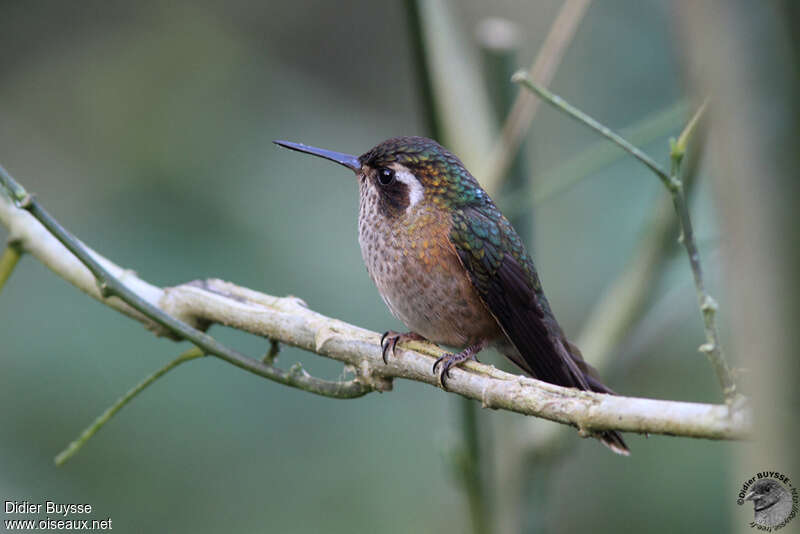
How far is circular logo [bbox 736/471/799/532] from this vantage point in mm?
1023

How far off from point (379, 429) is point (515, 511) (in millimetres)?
1620

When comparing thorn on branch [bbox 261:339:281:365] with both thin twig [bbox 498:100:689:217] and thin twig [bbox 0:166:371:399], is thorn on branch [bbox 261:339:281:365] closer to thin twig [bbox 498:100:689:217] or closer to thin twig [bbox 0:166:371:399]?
thin twig [bbox 0:166:371:399]

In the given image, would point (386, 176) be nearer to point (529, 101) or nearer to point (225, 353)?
point (529, 101)

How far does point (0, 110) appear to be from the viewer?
229 inches

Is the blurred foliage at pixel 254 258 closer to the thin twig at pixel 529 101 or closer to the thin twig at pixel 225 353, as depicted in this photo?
the thin twig at pixel 529 101

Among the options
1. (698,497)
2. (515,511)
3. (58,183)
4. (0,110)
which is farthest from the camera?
(0,110)

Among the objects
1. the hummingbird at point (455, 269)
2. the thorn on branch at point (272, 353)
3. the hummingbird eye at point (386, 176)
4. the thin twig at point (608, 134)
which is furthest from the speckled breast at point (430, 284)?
the thin twig at point (608, 134)

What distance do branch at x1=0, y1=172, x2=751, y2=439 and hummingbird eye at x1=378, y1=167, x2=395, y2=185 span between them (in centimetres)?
68

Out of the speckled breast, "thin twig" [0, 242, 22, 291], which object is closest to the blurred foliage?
the speckled breast

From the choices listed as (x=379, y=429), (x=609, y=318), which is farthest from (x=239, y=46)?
(x=609, y=318)

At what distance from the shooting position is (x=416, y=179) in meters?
2.82

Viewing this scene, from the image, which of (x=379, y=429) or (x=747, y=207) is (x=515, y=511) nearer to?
(x=379, y=429)

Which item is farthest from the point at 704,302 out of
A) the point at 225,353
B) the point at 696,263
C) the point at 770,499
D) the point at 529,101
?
the point at 529,101

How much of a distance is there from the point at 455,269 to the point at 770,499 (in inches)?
58.9
